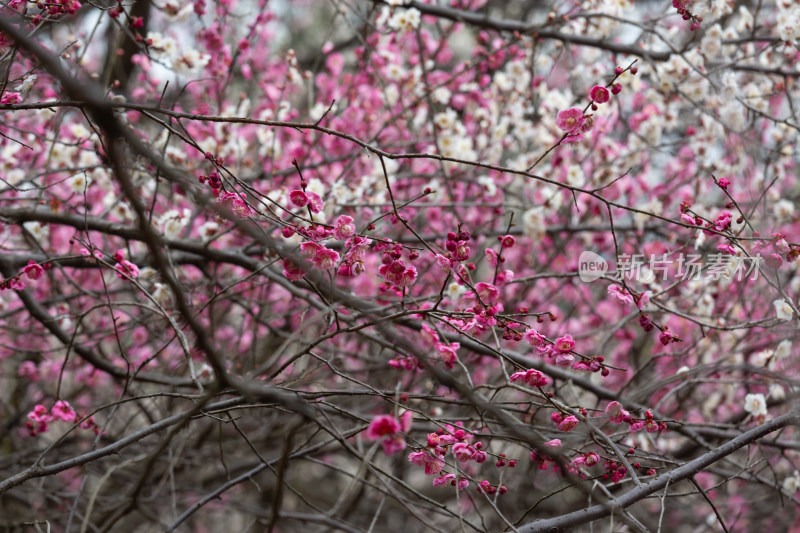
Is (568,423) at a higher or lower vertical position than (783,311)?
lower

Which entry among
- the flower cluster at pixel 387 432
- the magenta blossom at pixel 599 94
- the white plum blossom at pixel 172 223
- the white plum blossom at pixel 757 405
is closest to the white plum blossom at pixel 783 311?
the white plum blossom at pixel 757 405

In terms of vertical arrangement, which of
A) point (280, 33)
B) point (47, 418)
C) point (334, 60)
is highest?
point (280, 33)

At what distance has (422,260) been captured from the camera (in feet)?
13.8

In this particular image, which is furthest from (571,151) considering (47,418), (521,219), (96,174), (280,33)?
(280,33)

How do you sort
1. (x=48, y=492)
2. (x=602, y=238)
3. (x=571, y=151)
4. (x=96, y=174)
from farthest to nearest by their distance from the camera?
(x=571, y=151)
(x=602, y=238)
(x=96, y=174)
(x=48, y=492)

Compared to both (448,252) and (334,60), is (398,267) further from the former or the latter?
(334,60)

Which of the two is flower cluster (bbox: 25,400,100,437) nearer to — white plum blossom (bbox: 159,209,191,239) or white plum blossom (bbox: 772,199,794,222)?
white plum blossom (bbox: 159,209,191,239)

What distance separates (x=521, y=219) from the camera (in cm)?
397

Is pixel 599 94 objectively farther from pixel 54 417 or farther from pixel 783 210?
pixel 783 210

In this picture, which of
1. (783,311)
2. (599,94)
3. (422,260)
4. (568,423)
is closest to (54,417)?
(568,423)

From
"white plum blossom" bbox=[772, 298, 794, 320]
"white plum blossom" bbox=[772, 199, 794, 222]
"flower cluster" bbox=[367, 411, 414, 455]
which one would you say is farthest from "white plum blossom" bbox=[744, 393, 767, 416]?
"flower cluster" bbox=[367, 411, 414, 455]

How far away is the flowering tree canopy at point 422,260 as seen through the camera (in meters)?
2.18

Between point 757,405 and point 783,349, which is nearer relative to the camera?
point 757,405

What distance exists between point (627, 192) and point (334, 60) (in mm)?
2321
